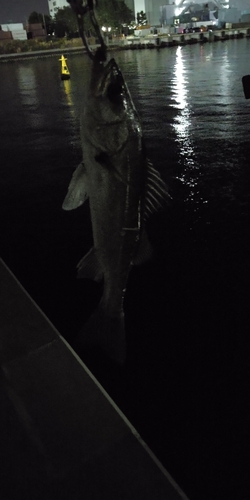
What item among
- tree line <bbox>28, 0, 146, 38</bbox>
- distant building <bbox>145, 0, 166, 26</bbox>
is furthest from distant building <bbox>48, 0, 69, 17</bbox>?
tree line <bbox>28, 0, 146, 38</bbox>

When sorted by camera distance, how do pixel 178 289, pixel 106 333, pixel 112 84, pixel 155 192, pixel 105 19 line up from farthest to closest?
pixel 105 19
pixel 178 289
pixel 106 333
pixel 155 192
pixel 112 84

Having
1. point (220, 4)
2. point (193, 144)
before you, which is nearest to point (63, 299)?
point (193, 144)

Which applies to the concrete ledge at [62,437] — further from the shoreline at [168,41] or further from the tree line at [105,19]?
the tree line at [105,19]

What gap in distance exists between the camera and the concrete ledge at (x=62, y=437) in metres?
2.39

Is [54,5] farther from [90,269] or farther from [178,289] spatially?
[90,269]

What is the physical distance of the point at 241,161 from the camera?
10930mm

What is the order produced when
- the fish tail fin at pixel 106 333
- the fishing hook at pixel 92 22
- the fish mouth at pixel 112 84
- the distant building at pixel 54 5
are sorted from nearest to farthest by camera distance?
the fishing hook at pixel 92 22 < the fish mouth at pixel 112 84 < the fish tail fin at pixel 106 333 < the distant building at pixel 54 5

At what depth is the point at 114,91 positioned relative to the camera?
→ 7.20ft

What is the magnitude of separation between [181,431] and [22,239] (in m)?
5.09

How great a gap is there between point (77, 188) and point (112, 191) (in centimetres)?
27

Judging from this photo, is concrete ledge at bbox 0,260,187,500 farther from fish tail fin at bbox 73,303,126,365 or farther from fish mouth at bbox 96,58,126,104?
fish mouth at bbox 96,58,126,104

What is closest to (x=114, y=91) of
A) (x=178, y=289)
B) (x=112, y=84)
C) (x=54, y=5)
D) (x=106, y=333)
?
(x=112, y=84)

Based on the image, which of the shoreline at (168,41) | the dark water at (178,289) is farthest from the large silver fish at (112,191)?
the shoreline at (168,41)

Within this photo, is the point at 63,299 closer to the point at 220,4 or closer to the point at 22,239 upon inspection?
the point at 22,239
